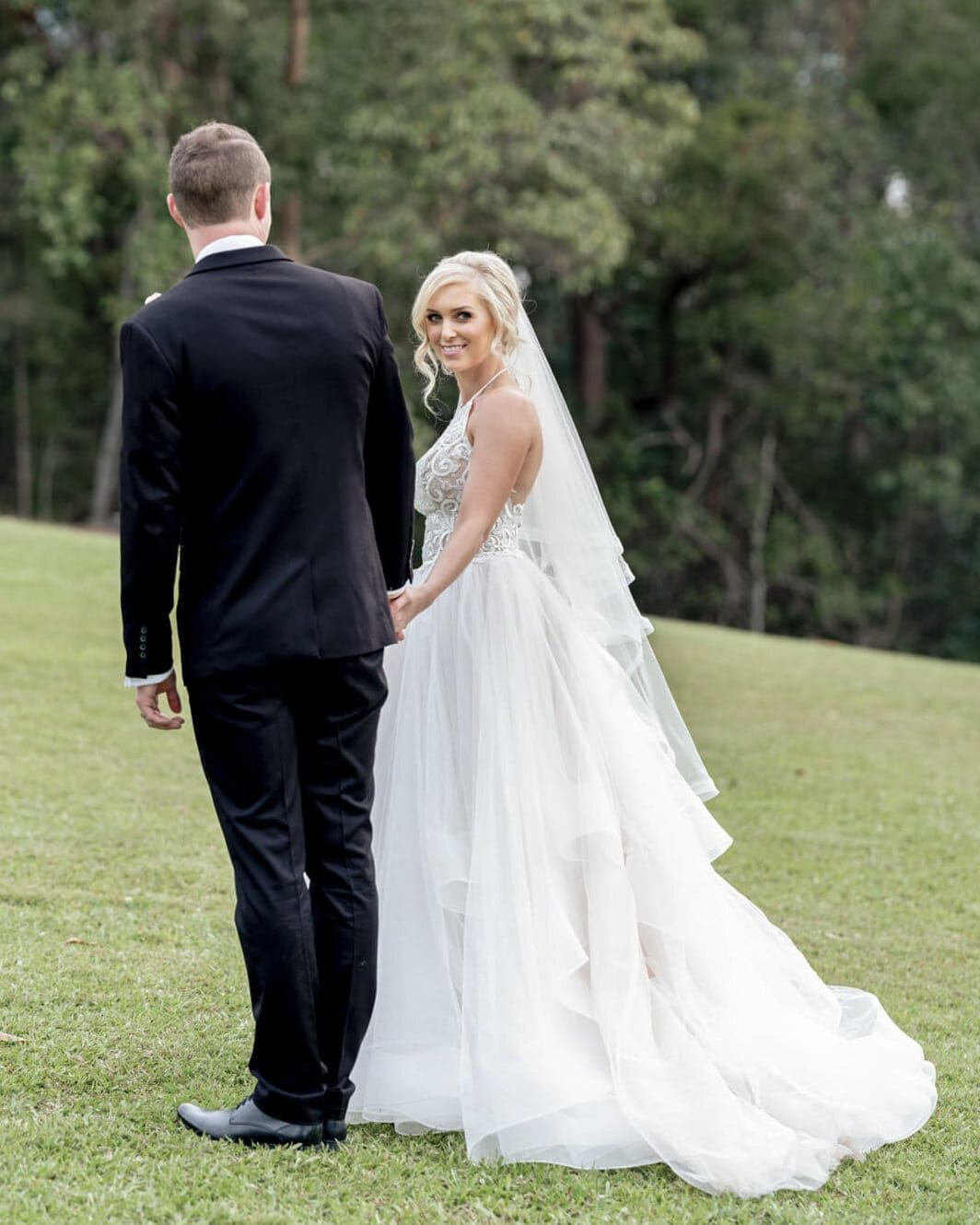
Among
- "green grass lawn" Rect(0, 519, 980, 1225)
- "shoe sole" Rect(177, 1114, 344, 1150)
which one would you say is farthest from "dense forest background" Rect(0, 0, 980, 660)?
"shoe sole" Rect(177, 1114, 344, 1150)

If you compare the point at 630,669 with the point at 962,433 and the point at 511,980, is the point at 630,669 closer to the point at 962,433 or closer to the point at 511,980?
the point at 511,980

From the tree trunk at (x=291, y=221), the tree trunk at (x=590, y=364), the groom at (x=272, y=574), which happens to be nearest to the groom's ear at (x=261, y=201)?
the groom at (x=272, y=574)

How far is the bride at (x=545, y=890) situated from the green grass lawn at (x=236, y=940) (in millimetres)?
140

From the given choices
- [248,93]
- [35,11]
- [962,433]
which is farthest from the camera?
[962,433]

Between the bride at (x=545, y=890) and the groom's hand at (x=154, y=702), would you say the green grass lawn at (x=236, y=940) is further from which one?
the groom's hand at (x=154, y=702)

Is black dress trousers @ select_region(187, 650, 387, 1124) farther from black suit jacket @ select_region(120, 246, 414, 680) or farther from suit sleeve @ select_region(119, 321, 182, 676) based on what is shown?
suit sleeve @ select_region(119, 321, 182, 676)

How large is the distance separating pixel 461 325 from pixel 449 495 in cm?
43

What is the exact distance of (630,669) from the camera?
13.4ft

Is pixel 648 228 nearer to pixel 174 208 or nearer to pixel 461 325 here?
pixel 461 325

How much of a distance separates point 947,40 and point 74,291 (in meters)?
16.8

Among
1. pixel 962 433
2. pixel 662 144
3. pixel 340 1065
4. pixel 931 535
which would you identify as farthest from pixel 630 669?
pixel 931 535

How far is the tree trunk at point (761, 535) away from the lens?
27.7 meters

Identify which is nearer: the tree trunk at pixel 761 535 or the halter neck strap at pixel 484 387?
the halter neck strap at pixel 484 387

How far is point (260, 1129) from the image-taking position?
336 centimetres
